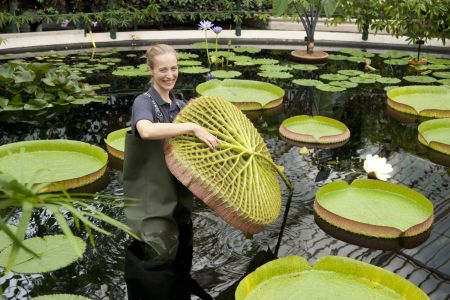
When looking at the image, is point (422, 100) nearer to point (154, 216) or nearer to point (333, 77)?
point (333, 77)

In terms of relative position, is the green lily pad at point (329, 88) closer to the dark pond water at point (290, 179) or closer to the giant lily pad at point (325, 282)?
the dark pond water at point (290, 179)

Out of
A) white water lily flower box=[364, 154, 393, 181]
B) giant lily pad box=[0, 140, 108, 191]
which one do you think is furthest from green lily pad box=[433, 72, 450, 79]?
giant lily pad box=[0, 140, 108, 191]

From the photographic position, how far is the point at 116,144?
4477 millimetres

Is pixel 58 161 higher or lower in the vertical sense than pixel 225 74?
lower

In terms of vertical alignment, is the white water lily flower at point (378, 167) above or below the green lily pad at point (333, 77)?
below

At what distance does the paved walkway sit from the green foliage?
11.3 feet

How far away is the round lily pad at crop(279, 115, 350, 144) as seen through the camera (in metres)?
4.77

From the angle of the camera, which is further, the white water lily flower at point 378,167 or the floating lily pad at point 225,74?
the floating lily pad at point 225,74

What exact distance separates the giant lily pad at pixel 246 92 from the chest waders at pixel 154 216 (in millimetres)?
3014

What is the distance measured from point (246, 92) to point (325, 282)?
379 cm


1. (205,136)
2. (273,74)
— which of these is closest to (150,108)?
(205,136)

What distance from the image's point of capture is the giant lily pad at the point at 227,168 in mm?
2408

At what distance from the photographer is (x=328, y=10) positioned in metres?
8.08

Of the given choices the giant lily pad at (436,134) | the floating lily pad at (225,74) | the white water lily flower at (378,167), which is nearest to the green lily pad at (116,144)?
the white water lily flower at (378,167)
